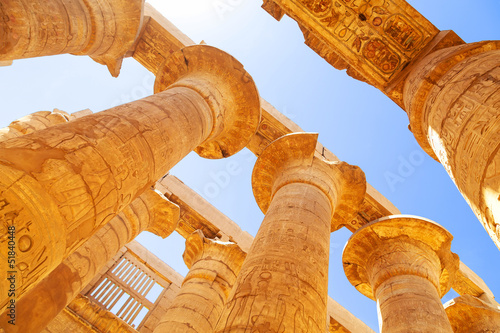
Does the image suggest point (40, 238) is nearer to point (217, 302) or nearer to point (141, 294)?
point (217, 302)

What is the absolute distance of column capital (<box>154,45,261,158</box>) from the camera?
6.09m

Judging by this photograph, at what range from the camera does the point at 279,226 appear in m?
4.21

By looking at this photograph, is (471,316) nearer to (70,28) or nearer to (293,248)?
(293,248)

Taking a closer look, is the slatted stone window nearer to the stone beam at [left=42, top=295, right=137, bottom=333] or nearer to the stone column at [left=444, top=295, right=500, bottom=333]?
the stone beam at [left=42, top=295, right=137, bottom=333]

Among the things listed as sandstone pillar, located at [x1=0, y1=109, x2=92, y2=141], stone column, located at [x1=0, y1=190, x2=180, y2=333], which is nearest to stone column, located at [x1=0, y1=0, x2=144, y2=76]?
sandstone pillar, located at [x1=0, y1=109, x2=92, y2=141]

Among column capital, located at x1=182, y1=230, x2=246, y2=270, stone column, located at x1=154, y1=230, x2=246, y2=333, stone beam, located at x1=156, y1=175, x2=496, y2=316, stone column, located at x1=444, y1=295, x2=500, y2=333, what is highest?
stone beam, located at x1=156, y1=175, x2=496, y2=316

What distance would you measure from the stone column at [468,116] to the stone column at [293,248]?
1721 mm

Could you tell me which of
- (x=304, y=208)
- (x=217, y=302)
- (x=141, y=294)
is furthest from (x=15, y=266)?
(x=141, y=294)

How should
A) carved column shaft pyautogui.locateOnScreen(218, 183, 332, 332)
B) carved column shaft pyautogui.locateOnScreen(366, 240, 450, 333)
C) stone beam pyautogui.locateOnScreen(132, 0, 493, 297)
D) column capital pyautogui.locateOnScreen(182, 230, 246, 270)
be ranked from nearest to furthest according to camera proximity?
1. carved column shaft pyautogui.locateOnScreen(218, 183, 332, 332)
2. carved column shaft pyautogui.locateOnScreen(366, 240, 450, 333)
3. column capital pyautogui.locateOnScreen(182, 230, 246, 270)
4. stone beam pyautogui.locateOnScreen(132, 0, 493, 297)

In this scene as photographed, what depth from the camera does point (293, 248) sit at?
3.71m

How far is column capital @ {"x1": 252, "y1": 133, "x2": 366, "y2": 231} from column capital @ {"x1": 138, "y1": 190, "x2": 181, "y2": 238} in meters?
2.26

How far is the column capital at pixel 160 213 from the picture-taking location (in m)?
7.90

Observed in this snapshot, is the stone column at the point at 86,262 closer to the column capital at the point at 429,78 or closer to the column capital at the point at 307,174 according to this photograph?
the column capital at the point at 307,174

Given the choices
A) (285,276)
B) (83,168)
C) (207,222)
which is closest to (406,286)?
(285,276)
